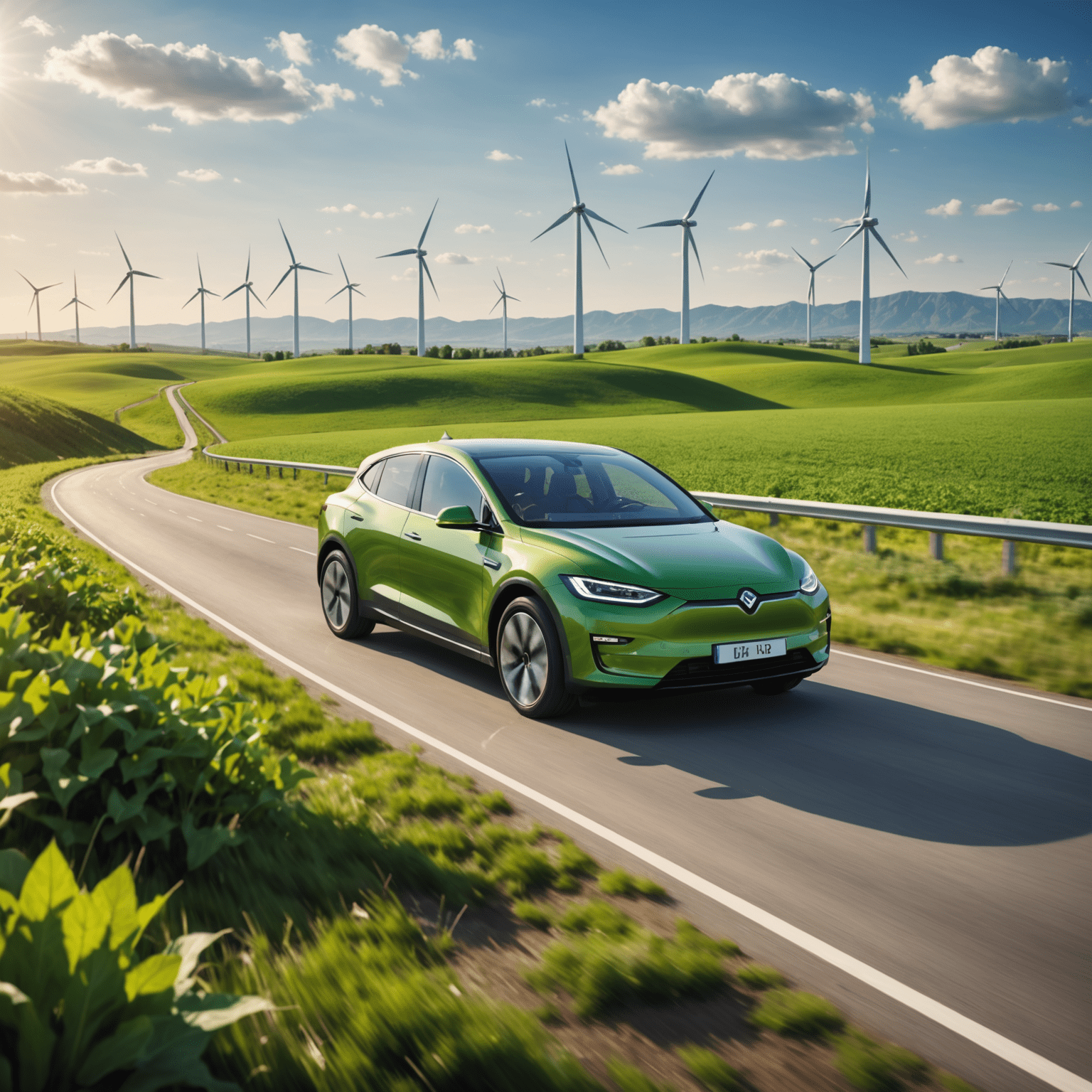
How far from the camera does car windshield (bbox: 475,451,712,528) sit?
7480 millimetres

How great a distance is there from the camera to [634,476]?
820 centimetres

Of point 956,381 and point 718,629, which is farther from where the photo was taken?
point 956,381

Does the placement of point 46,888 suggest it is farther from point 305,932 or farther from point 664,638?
point 664,638

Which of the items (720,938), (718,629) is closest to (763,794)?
(718,629)

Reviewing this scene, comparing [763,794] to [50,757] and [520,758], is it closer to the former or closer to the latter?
[520,758]

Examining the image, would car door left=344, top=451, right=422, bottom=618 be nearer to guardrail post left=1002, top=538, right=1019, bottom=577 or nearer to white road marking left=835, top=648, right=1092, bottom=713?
white road marking left=835, top=648, right=1092, bottom=713

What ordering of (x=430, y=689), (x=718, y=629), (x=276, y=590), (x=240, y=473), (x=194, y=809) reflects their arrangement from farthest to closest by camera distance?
(x=240, y=473), (x=276, y=590), (x=430, y=689), (x=718, y=629), (x=194, y=809)

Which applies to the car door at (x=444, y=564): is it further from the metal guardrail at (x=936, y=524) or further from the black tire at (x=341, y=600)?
the metal guardrail at (x=936, y=524)

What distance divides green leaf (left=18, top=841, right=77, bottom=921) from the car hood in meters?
4.39

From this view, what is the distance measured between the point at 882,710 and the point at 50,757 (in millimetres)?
5221

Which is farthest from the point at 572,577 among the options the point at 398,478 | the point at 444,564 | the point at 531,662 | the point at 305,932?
the point at 305,932

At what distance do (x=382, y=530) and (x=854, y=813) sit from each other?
4.86 meters

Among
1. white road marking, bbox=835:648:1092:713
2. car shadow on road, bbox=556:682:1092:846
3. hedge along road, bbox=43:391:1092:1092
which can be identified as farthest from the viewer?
white road marking, bbox=835:648:1092:713

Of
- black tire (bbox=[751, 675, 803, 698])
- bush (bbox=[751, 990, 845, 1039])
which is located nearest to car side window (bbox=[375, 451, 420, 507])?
black tire (bbox=[751, 675, 803, 698])
